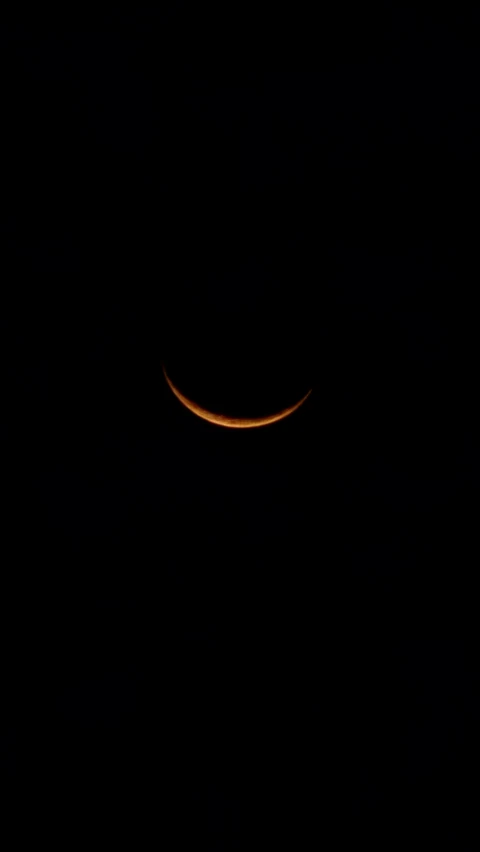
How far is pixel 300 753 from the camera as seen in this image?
318 centimetres

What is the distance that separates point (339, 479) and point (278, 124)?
1748mm

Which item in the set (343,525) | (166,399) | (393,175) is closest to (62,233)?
(166,399)

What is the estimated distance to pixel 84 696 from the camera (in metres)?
3.13

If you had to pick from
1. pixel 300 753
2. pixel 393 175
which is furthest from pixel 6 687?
pixel 393 175

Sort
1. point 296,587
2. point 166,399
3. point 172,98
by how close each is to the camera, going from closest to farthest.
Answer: point 172,98 → point 166,399 → point 296,587

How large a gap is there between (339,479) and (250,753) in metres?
1.58

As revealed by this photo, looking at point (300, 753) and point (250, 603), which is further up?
point (250, 603)

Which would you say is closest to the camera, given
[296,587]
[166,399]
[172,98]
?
[172,98]

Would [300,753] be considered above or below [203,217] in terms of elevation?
below

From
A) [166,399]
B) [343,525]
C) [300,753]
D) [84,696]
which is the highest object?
[166,399]

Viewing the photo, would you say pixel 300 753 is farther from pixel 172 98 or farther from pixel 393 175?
pixel 172 98

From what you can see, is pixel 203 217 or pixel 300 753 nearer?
pixel 203 217

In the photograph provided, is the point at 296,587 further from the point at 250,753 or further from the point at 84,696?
the point at 84,696

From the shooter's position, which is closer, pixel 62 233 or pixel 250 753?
pixel 62 233
